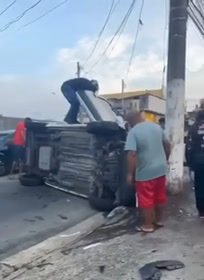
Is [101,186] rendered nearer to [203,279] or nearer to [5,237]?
[5,237]

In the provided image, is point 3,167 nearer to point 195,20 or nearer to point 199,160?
point 195,20

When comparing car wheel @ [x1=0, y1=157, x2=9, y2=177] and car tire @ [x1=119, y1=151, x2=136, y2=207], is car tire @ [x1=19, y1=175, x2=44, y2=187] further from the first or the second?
car wheel @ [x1=0, y1=157, x2=9, y2=177]

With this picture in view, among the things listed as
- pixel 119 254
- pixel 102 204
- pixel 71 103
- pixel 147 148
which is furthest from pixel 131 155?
pixel 71 103

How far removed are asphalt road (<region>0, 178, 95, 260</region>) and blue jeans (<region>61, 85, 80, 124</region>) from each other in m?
1.52

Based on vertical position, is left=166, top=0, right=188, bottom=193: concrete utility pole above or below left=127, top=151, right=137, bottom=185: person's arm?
above

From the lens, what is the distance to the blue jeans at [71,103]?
1031 centimetres

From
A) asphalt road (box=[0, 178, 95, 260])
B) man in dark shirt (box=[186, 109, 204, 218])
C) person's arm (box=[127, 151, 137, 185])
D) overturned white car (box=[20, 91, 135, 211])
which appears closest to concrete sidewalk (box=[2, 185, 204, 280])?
man in dark shirt (box=[186, 109, 204, 218])

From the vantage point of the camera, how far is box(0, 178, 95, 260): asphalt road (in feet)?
21.7

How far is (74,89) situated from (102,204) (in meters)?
3.08

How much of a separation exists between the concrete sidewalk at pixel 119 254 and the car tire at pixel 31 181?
396 cm

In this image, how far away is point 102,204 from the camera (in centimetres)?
816

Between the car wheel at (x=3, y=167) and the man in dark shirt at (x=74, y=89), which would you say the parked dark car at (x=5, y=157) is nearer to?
the car wheel at (x=3, y=167)

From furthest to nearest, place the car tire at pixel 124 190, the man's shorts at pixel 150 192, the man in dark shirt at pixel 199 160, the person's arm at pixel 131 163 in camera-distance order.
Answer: the car tire at pixel 124 190
the man in dark shirt at pixel 199 160
the man's shorts at pixel 150 192
the person's arm at pixel 131 163

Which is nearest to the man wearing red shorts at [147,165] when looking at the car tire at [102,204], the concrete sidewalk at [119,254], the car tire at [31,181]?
the concrete sidewalk at [119,254]
